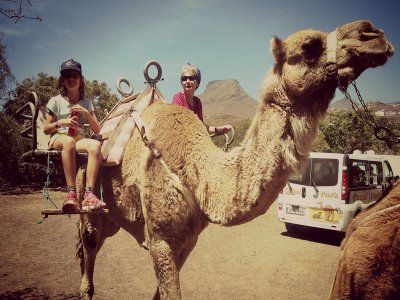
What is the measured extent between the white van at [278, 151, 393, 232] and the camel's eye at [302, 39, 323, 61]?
6176 mm

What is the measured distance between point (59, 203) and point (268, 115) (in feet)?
41.7

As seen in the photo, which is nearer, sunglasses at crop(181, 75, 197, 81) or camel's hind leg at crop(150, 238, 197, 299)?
camel's hind leg at crop(150, 238, 197, 299)

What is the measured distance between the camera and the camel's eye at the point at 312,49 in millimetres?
2234

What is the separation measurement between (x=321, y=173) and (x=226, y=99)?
153370 mm

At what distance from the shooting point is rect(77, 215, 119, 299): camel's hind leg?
4180 mm

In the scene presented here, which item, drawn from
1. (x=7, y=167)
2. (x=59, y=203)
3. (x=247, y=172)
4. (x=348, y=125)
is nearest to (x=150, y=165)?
(x=247, y=172)

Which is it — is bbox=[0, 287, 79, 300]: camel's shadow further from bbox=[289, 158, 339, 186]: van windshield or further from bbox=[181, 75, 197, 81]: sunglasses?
bbox=[289, 158, 339, 186]: van windshield

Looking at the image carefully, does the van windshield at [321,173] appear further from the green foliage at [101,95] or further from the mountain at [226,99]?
the mountain at [226,99]

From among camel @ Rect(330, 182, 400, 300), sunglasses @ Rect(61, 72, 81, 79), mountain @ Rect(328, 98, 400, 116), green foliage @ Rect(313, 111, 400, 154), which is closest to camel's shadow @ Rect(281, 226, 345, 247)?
mountain @ Rect(328, 98, 400, 116)

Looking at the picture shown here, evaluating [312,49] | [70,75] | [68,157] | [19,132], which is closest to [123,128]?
[68,157]

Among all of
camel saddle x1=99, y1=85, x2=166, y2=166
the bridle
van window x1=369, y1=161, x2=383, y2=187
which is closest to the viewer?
the bridle

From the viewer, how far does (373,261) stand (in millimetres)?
2016

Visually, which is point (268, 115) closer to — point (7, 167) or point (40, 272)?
point (40, 272)

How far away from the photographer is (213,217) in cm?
265
